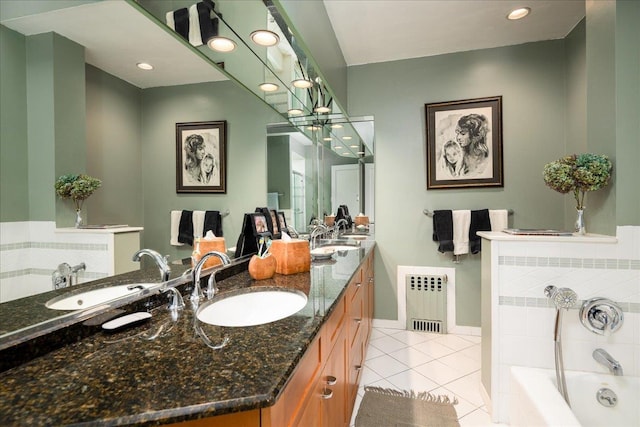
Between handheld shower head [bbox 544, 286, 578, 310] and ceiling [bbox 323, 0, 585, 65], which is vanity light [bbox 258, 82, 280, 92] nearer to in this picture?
ceiling [bbox 323, 0, 585, 65]

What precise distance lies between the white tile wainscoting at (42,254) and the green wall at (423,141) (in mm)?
2577

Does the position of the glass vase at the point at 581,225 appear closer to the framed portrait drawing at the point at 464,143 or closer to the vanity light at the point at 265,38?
the framed portrait drawing at the point at 464,143

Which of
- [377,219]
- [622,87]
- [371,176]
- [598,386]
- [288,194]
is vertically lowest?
[598,386]

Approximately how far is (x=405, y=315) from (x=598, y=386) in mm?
1654

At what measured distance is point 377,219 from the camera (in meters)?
3.20

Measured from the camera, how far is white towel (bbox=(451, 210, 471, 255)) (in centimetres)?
284

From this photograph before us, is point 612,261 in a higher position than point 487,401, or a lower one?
higher

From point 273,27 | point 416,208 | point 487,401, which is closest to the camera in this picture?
point 273,27

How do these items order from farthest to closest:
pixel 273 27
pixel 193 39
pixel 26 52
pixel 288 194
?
1. pixel 288 194
2. pixel 273 27
3. pixel 193 39
4. pixel 26 52

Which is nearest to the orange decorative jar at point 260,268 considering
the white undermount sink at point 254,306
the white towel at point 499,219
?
the white undermount sink at point 254,306

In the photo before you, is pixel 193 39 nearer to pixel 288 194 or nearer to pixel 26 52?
pixel 26 52

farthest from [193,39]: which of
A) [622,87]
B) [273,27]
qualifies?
[622,87]

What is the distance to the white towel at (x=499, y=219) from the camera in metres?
2.78

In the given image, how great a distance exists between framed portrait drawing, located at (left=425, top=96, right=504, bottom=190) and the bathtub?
1693 mm
